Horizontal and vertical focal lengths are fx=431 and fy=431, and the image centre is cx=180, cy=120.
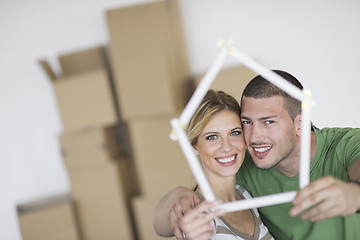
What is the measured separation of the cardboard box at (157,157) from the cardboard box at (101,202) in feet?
0.57

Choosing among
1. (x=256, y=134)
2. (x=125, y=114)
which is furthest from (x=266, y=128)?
(x=125, y=114)

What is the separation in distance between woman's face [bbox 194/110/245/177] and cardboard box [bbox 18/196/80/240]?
169 centimetres

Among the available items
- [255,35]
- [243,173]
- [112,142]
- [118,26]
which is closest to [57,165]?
[112,142]

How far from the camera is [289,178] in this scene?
3.92 ft

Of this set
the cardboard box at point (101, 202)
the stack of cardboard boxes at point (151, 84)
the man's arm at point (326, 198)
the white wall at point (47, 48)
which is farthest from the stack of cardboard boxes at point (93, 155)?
the man's arm at point (326, 198)

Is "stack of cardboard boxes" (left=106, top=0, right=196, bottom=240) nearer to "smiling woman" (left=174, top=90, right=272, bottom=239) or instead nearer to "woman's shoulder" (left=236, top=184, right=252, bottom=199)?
"woman's shoulder" (left=236, top=184, right=252, bottom=199)

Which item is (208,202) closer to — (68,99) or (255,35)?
(255,35)

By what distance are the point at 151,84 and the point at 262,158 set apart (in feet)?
4.72

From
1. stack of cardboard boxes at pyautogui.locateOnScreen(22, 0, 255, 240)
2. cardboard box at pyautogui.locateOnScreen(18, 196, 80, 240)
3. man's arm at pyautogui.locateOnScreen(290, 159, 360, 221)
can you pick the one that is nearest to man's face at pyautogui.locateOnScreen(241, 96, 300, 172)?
man's arm at pyautogui.locateOnScreen(290, 159, 360, 221)

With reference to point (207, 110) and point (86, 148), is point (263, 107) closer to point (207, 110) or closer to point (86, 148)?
point (207, 110)

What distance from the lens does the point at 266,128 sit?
1068 mm

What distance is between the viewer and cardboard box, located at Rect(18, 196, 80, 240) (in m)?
2.55

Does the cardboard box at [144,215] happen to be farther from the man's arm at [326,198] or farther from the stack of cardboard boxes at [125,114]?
the man's arm at [326,198]

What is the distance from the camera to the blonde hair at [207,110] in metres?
1.12
